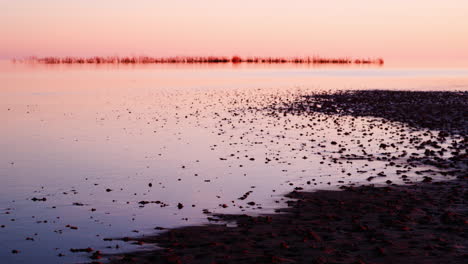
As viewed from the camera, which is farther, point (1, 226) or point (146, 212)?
point (146, 212)

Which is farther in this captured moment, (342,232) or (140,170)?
(140,170)

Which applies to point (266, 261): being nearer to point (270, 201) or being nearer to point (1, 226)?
point (270, 201)

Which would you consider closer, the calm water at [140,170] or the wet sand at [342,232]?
the wet sand at [342,232]

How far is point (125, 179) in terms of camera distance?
21609mm

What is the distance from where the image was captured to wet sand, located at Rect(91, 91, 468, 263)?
1234 centimetres

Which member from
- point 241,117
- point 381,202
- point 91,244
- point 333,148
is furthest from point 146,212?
point 241,117

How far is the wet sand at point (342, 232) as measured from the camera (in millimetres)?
12344

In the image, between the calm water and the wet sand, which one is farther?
the calm water

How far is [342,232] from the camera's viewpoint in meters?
14.1

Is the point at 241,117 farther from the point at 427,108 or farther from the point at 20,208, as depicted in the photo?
the point at 20,208

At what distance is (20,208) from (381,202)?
37.6ft

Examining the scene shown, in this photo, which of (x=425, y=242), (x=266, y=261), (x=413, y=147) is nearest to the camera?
(x=266, y=261)

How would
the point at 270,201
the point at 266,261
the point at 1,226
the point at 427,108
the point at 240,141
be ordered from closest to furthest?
the point at 266,261 → the point at 1,226 → the point at 270,201 → the point at 240,141 → the point at 427,108

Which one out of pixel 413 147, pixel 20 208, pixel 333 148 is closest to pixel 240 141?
pixel 333 148
